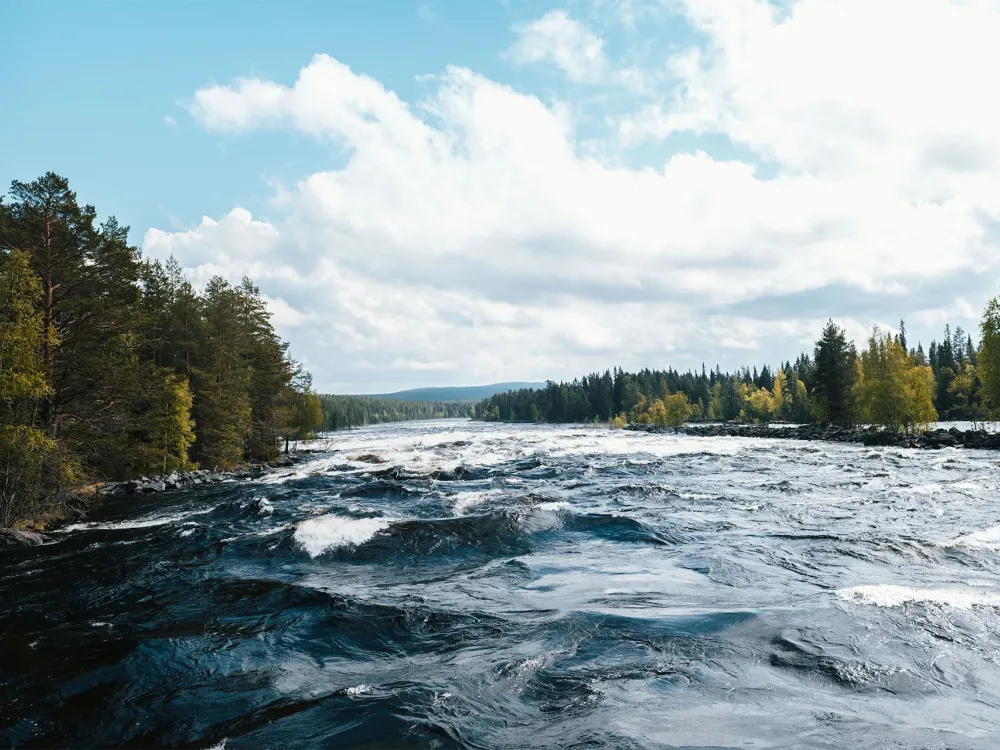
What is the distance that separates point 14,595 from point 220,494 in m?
16.5

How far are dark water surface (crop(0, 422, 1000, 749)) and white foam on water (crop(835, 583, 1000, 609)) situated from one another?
0.22 feet

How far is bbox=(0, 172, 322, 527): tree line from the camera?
18328 mm

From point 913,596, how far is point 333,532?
1443cm

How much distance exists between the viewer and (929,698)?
21.2 ft

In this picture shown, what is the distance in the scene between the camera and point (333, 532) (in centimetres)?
1677

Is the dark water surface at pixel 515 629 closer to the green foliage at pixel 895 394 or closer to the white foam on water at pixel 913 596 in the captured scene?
the white foam on water at pixel 913 596

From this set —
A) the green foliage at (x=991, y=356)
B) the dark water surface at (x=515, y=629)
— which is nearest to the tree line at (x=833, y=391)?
the green foliage at (x=991, y=356)

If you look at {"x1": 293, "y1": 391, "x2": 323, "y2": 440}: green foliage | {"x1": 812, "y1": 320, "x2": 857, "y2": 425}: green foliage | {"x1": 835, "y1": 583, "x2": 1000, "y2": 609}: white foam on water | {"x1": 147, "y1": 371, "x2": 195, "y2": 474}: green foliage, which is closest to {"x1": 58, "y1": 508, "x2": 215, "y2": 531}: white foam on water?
{"x1": 147, "y1": 371, "x2": 195, "y2": 474}: green foliage

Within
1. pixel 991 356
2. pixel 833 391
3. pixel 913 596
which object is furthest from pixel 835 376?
pixel 913 596

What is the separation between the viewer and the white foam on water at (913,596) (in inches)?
372

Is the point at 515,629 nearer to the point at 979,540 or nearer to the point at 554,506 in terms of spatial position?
the point at 554,506

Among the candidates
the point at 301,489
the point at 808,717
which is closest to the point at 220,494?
the point at 301,489

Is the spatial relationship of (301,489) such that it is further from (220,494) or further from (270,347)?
(270,347)

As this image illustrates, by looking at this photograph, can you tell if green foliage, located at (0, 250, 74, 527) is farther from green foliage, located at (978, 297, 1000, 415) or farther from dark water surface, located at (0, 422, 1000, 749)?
green foliage, located at (978, 297, 1000, 415)
